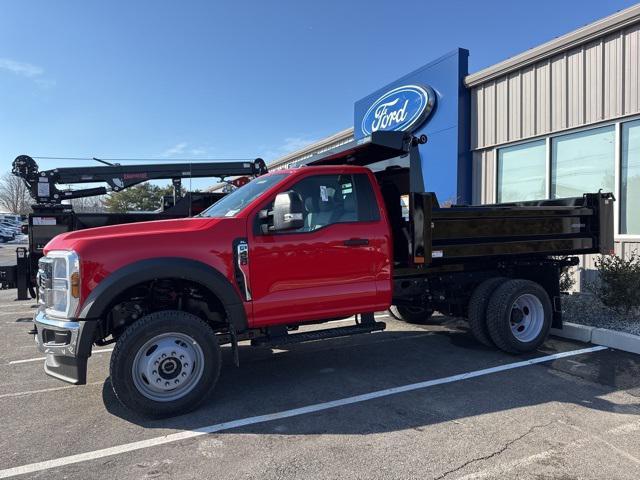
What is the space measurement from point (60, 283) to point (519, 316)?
517 centimetres

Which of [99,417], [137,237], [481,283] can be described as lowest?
[99,417]

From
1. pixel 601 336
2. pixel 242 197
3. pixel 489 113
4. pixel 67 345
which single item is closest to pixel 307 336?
pixel 242 197

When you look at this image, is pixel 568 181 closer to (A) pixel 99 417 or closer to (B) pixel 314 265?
(B) pixel 314 265

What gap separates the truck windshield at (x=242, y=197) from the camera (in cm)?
491

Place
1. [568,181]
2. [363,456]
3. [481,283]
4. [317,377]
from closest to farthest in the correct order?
[363,456] < [317,377] < [481,283] < [568,181]

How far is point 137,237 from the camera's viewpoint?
13.9 ft

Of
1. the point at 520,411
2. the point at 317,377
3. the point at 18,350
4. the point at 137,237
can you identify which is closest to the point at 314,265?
the point at 317,377

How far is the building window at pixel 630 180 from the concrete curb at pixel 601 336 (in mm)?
3161

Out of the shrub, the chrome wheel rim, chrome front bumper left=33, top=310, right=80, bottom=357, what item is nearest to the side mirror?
the chrome wheel rim

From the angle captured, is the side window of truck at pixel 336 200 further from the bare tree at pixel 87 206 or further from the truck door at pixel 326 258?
the bare tree at pixel 87 206

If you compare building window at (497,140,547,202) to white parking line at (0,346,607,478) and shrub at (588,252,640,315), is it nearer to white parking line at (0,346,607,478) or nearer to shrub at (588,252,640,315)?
shrub at (588,252,640,315)

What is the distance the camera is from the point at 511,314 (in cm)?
604

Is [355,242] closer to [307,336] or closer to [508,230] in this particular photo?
[307,336]

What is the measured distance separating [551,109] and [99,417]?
389 inches
